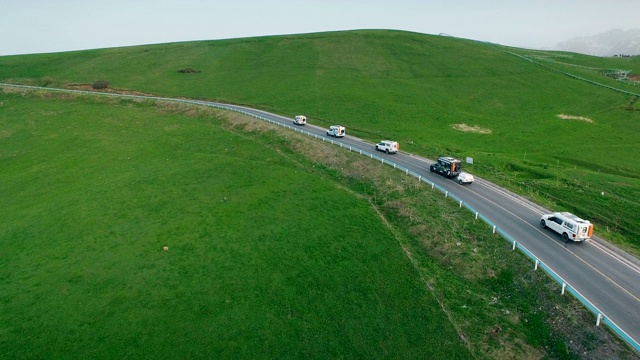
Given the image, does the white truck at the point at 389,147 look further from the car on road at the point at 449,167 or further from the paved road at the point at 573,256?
the paved road at the point at 573,256

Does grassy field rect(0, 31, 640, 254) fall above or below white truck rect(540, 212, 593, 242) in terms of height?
above

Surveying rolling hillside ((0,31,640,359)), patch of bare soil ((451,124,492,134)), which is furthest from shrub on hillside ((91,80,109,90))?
patch of bare soil ((451,124,492,134))

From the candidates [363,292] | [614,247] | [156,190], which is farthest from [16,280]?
[614,247]

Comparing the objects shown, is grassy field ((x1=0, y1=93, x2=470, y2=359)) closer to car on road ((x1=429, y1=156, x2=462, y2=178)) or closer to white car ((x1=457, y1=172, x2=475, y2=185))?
car on road ((x1=429, y1=156, x2=462, y2=178))

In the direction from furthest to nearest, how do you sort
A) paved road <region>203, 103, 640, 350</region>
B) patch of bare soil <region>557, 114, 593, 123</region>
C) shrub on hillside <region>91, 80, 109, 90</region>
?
shrub on hillside <region>91, 80, 109, 90</region> < patch of bare soil <region>557, 114, 593, 123</region> < paved road <region>203, 103, 640, 350</region>

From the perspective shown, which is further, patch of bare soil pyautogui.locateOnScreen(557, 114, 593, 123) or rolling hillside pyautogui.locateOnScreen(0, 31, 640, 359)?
patch of bare soil pyautogui.locateOnScreen(557, 114, 593, 123)

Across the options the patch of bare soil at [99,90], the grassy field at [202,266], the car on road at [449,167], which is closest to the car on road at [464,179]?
the car on road at [449,167]

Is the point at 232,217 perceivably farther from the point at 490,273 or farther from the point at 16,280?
the point at 490,273
